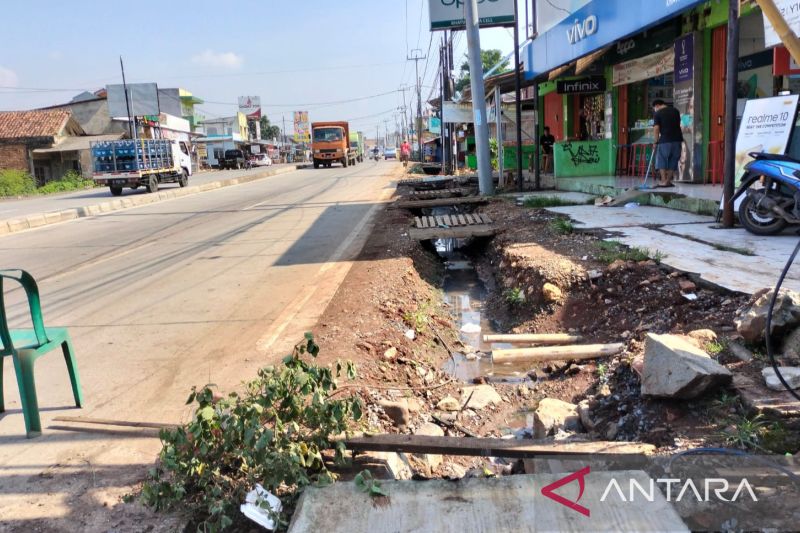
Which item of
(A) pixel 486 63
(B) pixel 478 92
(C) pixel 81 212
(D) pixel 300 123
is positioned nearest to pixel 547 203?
(B) pixel 478 92

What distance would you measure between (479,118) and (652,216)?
7.36 metres

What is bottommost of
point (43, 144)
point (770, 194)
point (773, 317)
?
point (773, 317)

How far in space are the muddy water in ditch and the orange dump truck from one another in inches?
1574

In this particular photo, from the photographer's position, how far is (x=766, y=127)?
8.03 metres

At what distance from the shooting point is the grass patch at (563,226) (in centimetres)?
887

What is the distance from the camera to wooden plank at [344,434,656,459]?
2949mm

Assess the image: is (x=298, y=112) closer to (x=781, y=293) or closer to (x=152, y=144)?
(x=152, y=144)

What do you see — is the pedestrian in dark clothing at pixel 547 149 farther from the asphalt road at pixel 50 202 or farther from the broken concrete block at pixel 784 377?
the broken concrete block at pixel 784 377

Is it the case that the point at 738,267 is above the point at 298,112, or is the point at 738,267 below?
below

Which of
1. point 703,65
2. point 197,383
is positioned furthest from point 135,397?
point 703,65

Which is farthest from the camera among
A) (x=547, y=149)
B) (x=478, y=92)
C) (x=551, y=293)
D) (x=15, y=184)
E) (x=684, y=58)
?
(x=15, y=184)

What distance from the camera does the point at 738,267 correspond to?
5754 millimetres

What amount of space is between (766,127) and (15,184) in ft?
120

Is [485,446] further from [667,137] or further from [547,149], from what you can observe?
[547,149]
